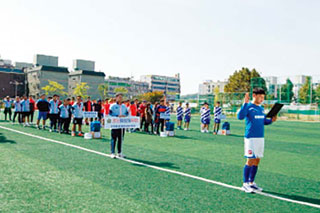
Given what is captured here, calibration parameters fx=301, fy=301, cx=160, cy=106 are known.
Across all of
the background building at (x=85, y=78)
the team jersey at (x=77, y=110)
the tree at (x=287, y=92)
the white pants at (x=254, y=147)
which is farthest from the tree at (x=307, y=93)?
the background building at (x=85, y=78)

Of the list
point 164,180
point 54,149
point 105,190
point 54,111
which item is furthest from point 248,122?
point 54,111

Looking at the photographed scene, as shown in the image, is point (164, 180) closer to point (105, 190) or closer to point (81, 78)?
point (105, 190)

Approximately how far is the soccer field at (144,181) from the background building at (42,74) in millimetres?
94555

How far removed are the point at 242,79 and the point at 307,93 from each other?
30.4m

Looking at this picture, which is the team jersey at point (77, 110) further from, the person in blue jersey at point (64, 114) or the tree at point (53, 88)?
the tree at point (53, 88)

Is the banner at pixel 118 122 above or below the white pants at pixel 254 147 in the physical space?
above

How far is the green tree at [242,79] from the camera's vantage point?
218 feet

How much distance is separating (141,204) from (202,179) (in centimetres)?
219

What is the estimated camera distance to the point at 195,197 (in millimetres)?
5535

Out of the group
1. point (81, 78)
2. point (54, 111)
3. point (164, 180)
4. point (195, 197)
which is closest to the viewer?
point (195, 197)

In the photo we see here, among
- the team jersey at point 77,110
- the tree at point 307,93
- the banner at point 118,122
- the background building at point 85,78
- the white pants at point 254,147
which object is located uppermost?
the background building at point 85,78

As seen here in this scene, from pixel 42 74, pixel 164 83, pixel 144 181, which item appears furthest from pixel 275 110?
pixel 164 83

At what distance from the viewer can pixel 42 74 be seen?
99.2m

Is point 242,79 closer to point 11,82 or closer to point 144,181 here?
point 144,181
